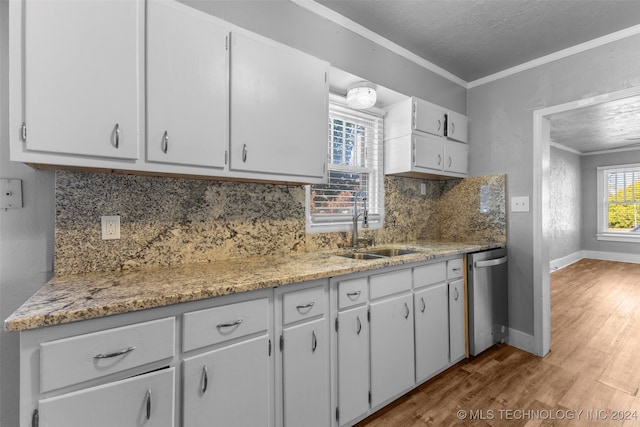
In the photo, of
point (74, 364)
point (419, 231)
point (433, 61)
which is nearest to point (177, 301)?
point (74, 364)

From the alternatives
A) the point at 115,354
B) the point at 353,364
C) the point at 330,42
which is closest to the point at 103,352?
the point at 115,354

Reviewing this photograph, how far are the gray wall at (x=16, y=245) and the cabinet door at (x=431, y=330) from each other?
7.00 feet

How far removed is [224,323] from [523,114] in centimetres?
319

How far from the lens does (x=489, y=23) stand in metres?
2.27

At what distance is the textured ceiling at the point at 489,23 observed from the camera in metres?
2.07

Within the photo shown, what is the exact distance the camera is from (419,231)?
3.21m

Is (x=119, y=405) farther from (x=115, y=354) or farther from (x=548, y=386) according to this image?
(x=548, y=386)

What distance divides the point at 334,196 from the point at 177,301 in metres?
1.65

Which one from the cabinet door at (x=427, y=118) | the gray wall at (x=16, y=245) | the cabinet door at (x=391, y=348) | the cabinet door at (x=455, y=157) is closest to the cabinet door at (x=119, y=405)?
the gray wall at (x=16, y=245)

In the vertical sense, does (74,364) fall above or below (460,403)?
above

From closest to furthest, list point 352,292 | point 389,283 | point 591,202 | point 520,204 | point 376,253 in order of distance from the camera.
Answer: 1. point 352,292
2. point 389,283
3. point 376,253
4. point 520,204
5. point 591,202

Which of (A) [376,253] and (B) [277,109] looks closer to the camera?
(B) [277,109]

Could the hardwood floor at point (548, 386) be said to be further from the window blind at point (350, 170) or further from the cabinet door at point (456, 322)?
the window blind at point (350, 170)

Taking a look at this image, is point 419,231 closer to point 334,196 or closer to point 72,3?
point 334,196
